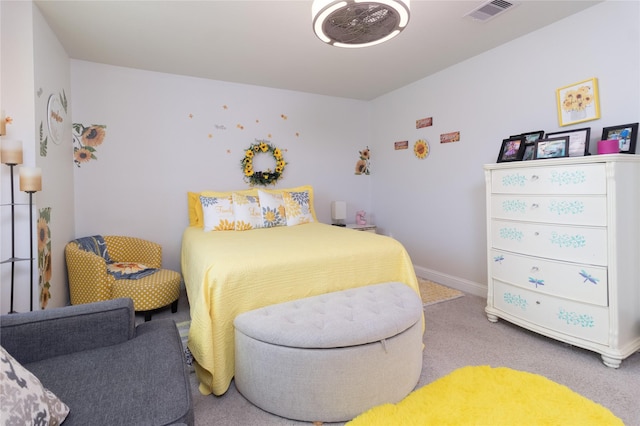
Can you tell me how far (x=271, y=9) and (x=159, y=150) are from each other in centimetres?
196

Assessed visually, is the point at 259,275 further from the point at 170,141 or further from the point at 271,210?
the point at 170,141

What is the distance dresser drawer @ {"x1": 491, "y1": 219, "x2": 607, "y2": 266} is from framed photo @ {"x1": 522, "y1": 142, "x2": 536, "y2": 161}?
1.86 feet

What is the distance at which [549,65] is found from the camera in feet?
8.51

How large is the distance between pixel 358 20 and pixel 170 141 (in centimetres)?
256

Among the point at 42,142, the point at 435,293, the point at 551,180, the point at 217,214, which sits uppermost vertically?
the point at 42,142

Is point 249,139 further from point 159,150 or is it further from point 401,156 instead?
point 401,156

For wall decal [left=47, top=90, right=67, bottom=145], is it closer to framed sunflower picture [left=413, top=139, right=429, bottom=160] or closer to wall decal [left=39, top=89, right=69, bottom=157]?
wall decal [left=39, top=89, right=69, bottom=157]

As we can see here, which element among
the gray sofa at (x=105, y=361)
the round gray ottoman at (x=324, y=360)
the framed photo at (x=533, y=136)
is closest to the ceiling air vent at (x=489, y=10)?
the framed photo at (x=533, y=136)

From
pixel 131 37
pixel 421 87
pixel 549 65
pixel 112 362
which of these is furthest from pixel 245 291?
pixel 421 87

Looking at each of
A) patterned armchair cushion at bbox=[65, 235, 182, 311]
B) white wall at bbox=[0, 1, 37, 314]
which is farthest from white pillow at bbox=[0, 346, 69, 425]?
patterned armchair cushion at bbox=[65, 235, 182, 311]

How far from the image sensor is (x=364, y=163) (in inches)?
184

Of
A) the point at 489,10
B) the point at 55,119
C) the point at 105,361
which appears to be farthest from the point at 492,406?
the point at 55,119

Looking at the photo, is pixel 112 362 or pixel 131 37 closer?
pixel 112 362

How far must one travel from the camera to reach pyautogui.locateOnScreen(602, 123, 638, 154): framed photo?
2064 millimetres
